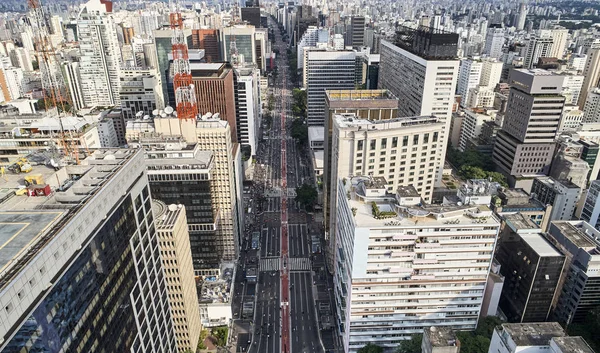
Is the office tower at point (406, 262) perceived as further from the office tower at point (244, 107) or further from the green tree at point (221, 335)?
the office tower at point (244, 107)

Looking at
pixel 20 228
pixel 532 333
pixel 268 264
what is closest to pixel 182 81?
pixel 268 264

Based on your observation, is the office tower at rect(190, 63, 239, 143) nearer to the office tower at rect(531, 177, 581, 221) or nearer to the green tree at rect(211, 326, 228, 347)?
the green tree at rect(211, 326, 228, 347)

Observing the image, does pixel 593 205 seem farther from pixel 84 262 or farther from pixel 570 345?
pixel 84 262

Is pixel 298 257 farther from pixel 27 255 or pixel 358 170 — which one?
pixel 27 255

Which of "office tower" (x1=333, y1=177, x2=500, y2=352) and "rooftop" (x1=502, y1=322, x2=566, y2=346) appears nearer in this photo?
"rooftop" (x1=502, y1=322, x2=566, y2=346)

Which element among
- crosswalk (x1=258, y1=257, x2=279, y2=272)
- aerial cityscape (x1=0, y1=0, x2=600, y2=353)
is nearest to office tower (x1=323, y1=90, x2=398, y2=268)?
aerial cityscape (x1=0, y1=0, x2=600, y2=353)
